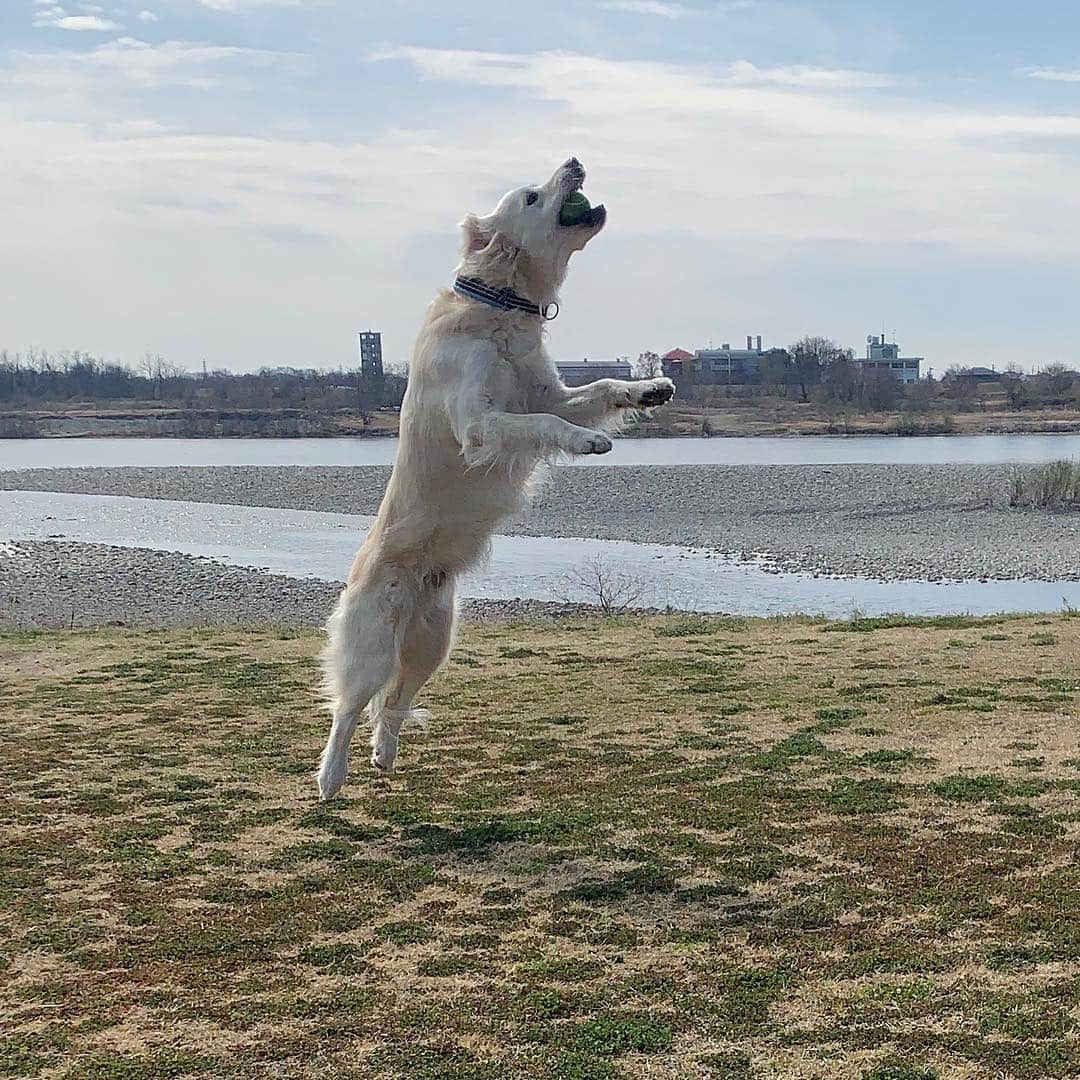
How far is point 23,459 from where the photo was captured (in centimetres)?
5294

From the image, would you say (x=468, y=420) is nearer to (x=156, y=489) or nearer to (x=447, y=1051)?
(x=447, y=1051)

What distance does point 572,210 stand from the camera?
18.2ft

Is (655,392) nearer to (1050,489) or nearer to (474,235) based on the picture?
(474,235)

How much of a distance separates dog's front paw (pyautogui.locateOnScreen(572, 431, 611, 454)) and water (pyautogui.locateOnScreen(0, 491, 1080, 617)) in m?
7.47

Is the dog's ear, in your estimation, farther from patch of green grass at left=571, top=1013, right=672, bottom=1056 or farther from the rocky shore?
the rocky shore

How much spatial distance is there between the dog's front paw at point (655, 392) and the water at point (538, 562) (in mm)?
7180

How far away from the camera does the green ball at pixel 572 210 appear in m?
5.54

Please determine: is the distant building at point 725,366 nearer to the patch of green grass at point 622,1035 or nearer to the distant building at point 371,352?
the distant building at point 371,352

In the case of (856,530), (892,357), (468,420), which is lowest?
(856,530)

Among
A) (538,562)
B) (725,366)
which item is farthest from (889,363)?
(538,562)

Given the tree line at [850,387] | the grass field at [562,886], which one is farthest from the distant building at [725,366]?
the grass field at [562,886]

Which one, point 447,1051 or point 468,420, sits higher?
point 468,420

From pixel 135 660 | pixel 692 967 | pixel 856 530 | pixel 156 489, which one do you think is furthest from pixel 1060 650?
pixel 156 489

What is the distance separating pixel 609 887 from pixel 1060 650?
5.42m
